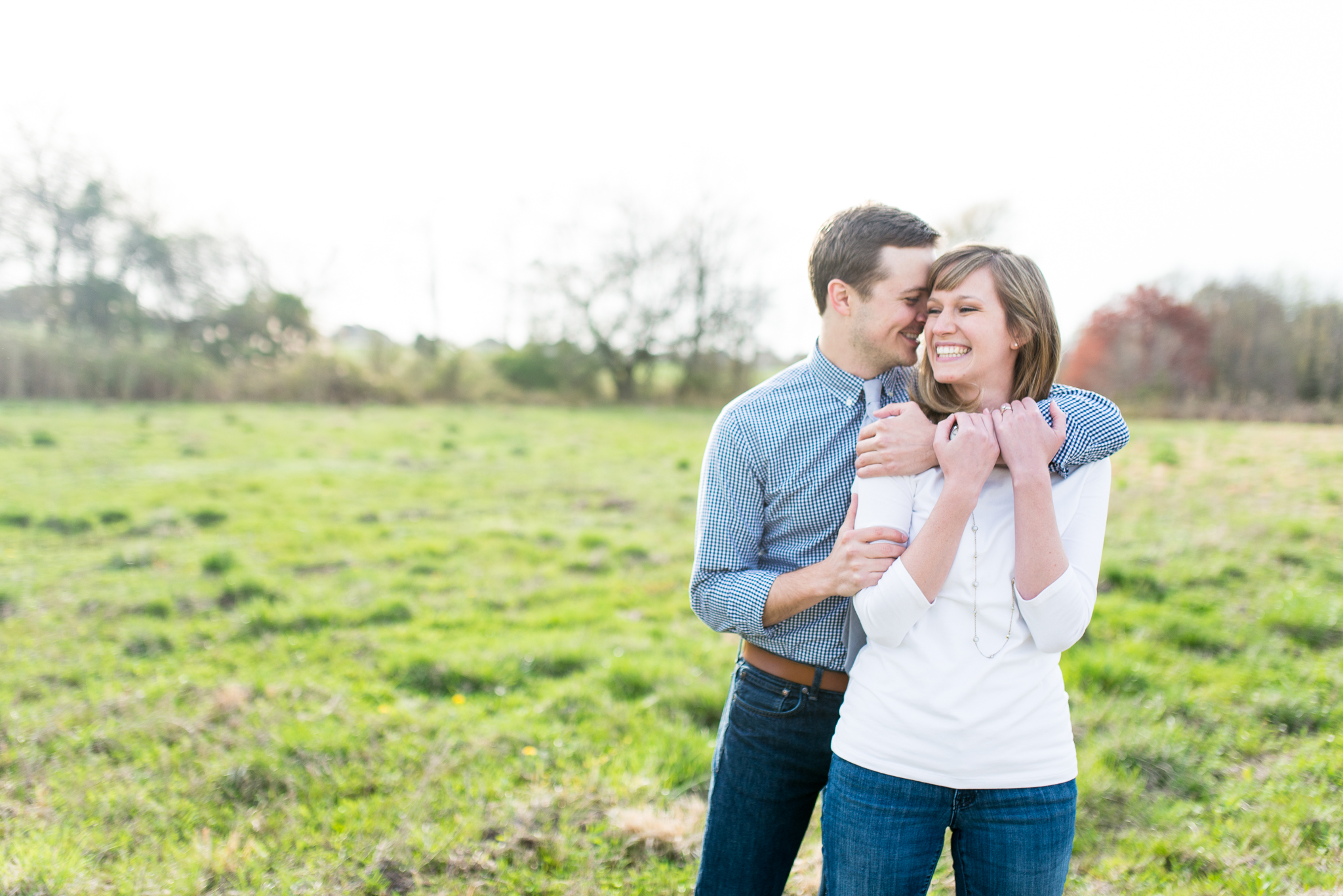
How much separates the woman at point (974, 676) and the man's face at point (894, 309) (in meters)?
0.42

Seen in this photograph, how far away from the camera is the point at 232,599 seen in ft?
19.2

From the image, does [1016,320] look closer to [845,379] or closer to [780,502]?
[845,379]

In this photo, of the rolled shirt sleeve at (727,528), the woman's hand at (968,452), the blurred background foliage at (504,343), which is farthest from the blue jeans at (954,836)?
the blurred background foliage at (504,343)

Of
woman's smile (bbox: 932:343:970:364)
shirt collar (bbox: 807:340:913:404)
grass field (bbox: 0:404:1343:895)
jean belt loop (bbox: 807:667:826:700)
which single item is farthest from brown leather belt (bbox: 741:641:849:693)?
grass field (bbox: 0:404:1343:895)

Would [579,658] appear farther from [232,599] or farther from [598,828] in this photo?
[232,599]

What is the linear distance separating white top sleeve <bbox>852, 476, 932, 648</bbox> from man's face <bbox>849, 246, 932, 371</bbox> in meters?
0.49

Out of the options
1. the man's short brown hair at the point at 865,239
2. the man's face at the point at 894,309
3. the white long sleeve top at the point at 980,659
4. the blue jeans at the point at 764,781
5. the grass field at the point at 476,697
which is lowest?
the grass field at the point at 476,697

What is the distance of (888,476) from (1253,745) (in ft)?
10.3

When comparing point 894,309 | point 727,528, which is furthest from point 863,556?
point 894,309

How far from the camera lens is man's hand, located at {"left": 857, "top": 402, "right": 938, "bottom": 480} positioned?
1.78 meters

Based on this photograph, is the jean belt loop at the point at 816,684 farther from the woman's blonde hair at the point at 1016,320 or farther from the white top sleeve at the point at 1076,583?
the woman's blonde hair at the point at 1016,320

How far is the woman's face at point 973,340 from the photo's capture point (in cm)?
185

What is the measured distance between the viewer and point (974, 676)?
65.4 inches

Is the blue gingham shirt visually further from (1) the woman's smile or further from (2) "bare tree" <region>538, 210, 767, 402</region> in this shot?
(2) "bare tree" <region>538, 210, 767, 402</region>
